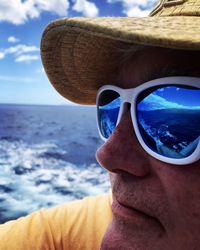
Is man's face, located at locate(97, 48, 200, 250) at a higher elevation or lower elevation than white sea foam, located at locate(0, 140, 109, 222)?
higher

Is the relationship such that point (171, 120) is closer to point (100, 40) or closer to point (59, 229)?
point (100, 40)

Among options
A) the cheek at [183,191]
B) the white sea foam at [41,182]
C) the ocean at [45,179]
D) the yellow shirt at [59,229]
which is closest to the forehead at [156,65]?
the cheek at [183,191]

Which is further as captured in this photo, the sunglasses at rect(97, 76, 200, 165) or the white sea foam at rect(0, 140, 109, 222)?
the white sea foam at rect(0, 140, 109, 222)

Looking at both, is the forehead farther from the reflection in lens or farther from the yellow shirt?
the yellow shirt

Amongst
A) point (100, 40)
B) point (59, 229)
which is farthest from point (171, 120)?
point (59, 229)

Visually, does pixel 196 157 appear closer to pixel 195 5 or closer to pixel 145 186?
pixel 145 186

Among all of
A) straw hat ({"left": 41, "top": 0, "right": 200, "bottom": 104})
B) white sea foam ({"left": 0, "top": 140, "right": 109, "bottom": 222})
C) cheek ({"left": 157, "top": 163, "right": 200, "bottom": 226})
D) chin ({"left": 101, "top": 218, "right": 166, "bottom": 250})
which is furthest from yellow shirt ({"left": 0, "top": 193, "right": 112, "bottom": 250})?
white sea foam ({"left": 0, "top": 140, "right": 109, "bottom": 222})

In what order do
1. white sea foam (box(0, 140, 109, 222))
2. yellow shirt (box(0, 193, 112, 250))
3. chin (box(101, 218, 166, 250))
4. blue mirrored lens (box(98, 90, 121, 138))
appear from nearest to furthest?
chin (box(101, 218, 166, 250)) → blue mirrored lens (box(98, 90, 121, 138)) → yellow shirt (box(0, 193, 112, 250)) → white sea foam (box(0, 140, 109, 222))

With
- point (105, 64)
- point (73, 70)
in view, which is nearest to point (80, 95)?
point (73, 70)
